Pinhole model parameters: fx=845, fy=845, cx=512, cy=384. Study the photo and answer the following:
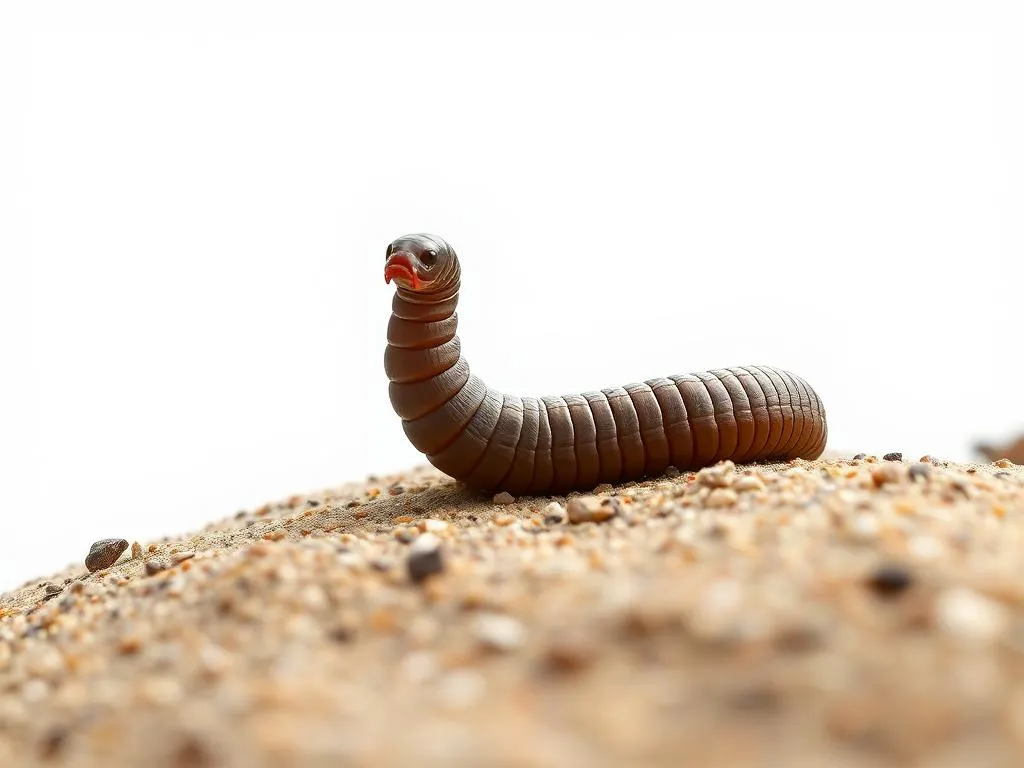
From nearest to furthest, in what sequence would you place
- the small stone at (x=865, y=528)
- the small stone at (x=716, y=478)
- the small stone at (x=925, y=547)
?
the small stone at (x=925, y=547)
the small stone at (x=865, y=528)
the small stone at (x=716, y=478)

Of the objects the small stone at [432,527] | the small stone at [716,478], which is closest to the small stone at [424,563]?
the small stone at [432,527]

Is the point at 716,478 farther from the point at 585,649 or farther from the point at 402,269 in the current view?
the point at 402,269

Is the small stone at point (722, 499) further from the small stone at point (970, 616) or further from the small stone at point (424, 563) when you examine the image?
the small stone at point (970, 616)

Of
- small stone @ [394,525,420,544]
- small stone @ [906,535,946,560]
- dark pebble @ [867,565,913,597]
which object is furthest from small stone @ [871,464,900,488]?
small stone @ [394,525,420,544]

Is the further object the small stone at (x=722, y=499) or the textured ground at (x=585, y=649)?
the small stone at (x=722, y=499)

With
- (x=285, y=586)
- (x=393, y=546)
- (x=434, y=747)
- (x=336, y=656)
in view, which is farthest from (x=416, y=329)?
(x=434, y=747)

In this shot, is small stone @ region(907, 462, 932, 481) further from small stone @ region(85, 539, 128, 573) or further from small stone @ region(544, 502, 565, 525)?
small stone @ region(85, 539, 128, 573)
